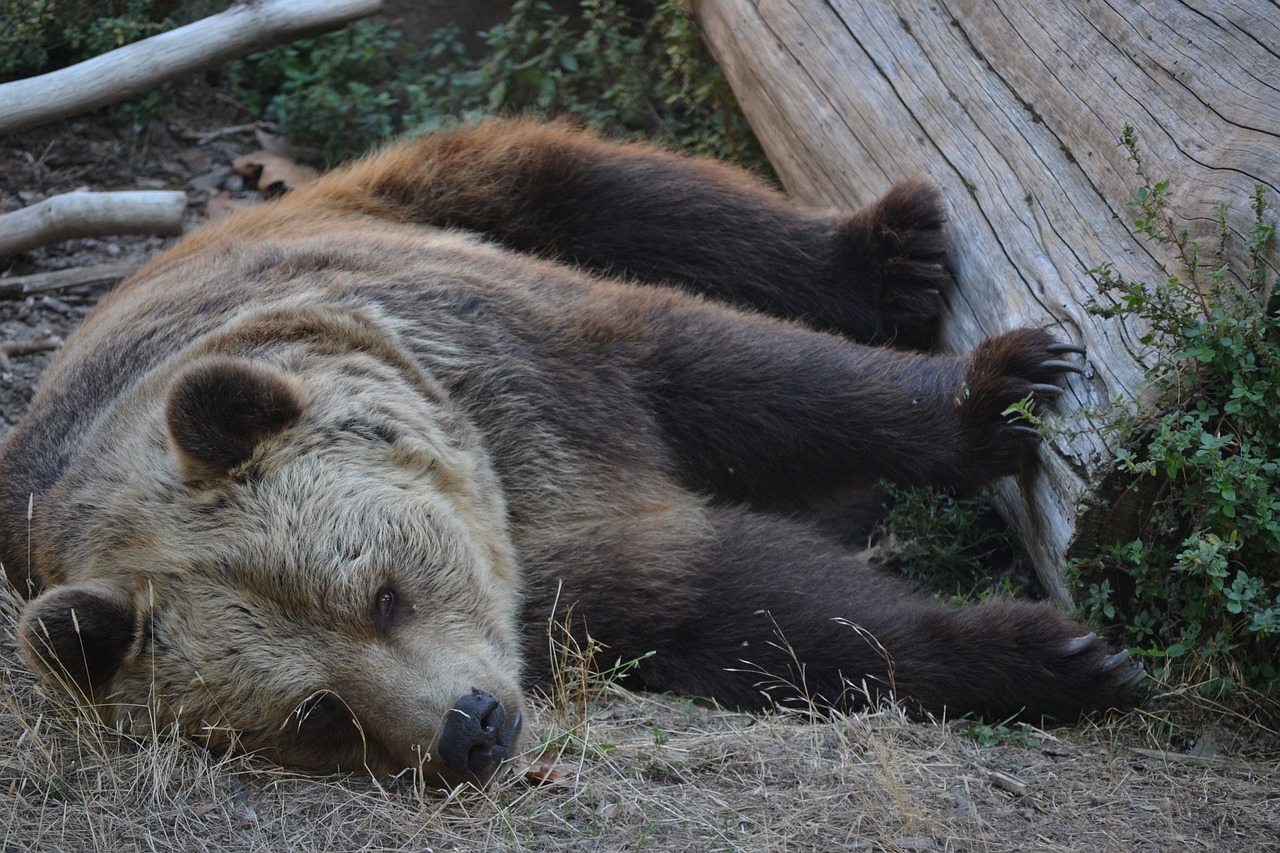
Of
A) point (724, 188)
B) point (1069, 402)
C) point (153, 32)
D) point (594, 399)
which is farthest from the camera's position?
point (153, 32)

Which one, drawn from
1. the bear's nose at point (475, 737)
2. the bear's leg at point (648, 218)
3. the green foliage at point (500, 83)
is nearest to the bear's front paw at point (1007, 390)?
the bear's leg at point (648, 218)

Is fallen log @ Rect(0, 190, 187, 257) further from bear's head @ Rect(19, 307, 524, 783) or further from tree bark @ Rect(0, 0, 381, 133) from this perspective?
bear's head @ Rect(19, 307, 524, 783)

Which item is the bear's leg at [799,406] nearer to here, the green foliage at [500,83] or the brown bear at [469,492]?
the brown bear at [469,492]

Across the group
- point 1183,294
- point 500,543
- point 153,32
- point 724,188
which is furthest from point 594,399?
point 153,32

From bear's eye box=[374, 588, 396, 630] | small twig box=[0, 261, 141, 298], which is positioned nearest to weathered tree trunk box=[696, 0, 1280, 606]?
bear's eye box=[374, 588, 396, 630]

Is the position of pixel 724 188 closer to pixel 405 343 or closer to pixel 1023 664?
pixel 405 343

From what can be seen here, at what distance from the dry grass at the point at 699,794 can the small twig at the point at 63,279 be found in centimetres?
347

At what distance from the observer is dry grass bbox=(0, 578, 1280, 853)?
324cm

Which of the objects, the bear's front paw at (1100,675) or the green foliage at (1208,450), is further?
the bear's front paw at (1100,675)

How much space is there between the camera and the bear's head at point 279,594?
3.58 metres

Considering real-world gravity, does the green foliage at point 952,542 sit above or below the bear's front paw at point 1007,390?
below

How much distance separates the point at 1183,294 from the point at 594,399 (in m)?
2.03

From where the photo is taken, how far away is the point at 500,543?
4.27 metres

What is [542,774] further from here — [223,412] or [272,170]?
[272,170]
